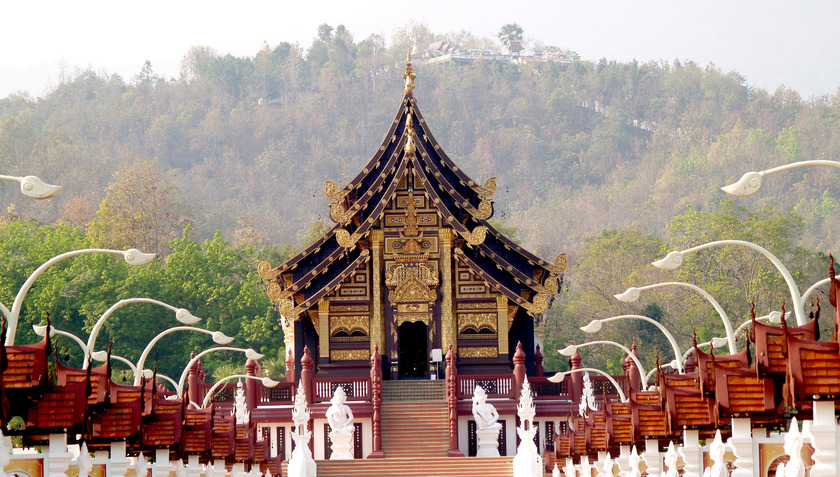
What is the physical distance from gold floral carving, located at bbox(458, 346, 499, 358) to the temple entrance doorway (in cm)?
296

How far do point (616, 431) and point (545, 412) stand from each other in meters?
19.7

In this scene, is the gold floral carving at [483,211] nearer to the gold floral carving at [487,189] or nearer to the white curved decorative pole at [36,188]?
the gold floral carving at [487,189]

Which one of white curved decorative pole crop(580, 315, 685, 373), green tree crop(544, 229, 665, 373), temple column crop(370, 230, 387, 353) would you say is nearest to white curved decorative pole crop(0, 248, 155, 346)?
white curved decorative pole crop(580, 315, 685, 373)

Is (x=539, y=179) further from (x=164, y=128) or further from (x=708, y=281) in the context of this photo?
(x=708, y=281)

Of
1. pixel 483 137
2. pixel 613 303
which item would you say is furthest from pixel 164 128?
pixel 613 303

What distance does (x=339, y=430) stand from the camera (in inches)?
2136

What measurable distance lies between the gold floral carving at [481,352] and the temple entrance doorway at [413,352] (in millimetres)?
2957

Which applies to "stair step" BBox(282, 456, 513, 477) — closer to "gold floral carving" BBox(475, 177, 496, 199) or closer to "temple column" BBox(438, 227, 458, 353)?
"temple column" BBox(438, 227, 458, 353)

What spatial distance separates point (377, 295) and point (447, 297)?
98.9 inches

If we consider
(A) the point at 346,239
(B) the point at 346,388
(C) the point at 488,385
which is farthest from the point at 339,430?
(A) the point at 346,239

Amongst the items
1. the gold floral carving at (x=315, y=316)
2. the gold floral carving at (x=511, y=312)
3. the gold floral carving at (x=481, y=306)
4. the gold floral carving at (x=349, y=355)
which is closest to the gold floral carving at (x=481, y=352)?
the gold floral carving at (x=511, y=312)

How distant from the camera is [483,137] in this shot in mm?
192875

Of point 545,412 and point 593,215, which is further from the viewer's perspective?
point 593,215

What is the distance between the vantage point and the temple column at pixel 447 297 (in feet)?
199
